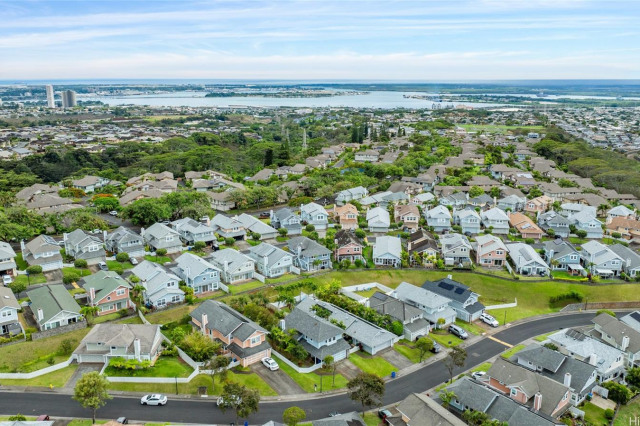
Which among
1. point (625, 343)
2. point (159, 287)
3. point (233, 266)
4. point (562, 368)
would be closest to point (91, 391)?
point (159, 287)

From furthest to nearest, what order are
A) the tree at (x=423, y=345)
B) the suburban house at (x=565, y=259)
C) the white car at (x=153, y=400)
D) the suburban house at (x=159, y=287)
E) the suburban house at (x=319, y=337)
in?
1. the suburban house at (x=565, y=259)
2. the suburban house at (x=159, y=287)
3. the tree at (x=423, y=345)
4. the suburban house at (x=319, y=337)
5. the white car at (x=153, y=400)

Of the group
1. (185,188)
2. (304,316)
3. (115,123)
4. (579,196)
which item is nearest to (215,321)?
(304,316)

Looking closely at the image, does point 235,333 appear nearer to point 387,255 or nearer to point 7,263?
point 387,255

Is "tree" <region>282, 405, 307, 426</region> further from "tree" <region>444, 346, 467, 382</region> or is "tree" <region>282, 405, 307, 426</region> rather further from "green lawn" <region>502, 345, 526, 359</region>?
"green lawn" <region>502, 345, 526, 359</region>

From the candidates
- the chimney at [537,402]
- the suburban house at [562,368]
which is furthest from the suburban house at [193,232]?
the chimney at [537,402]

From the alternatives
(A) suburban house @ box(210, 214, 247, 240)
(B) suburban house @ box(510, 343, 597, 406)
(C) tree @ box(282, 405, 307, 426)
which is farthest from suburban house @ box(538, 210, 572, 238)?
(C) tree @ box(282, 405, 307, 426)

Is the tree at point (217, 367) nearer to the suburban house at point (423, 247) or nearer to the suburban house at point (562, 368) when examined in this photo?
the suburban house at point (562, 368)

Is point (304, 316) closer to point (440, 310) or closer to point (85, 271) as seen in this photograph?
point (440, 310)
